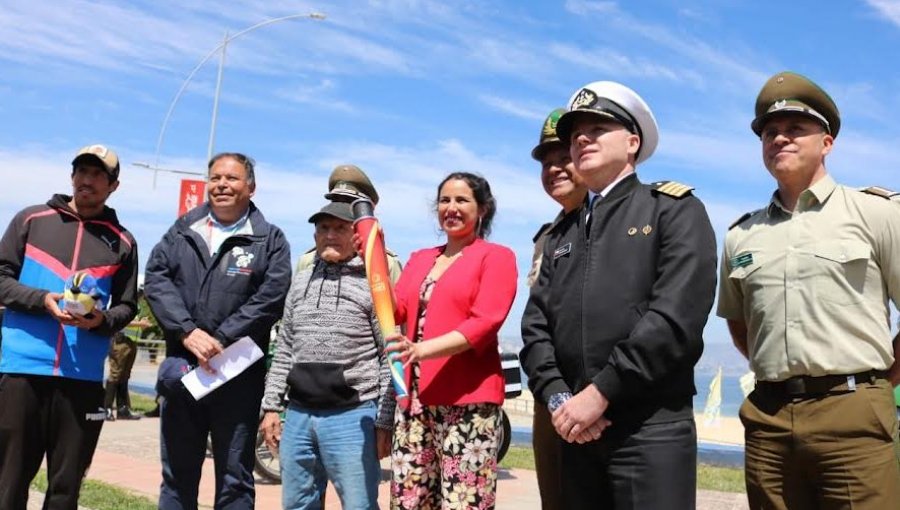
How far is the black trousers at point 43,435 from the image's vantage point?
13.8ft

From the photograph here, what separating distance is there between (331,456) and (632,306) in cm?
185

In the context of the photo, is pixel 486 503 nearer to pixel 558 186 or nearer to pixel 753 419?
pixel 753 419

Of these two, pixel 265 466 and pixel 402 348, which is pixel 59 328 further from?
pixel 265 466

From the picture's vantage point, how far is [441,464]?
11.9ft

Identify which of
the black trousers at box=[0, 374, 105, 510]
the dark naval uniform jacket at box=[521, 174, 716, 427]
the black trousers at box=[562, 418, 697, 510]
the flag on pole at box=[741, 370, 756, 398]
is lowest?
the black trousers at box=[0, 374, 105, 510]

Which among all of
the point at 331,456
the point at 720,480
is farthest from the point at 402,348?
the point at 720,480

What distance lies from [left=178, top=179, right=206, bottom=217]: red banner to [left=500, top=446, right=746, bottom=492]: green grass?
767 cm

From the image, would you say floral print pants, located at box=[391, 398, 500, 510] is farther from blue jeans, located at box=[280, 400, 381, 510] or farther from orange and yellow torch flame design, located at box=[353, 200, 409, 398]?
blue jeans, located at box=[280, 400, 381, 510]

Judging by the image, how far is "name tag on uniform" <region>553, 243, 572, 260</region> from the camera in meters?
3.10

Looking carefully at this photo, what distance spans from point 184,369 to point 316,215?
1.04 m

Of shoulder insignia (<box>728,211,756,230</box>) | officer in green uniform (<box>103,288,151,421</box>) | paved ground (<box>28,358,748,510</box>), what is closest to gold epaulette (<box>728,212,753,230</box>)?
shoulder insignia (<box>728,211,756,230</box>)

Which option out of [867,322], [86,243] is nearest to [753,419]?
[867,322]

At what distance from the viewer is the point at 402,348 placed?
11.5 feet

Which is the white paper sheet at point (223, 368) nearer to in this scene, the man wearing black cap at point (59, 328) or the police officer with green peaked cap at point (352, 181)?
the man wearing black cap at point (59, 328)
